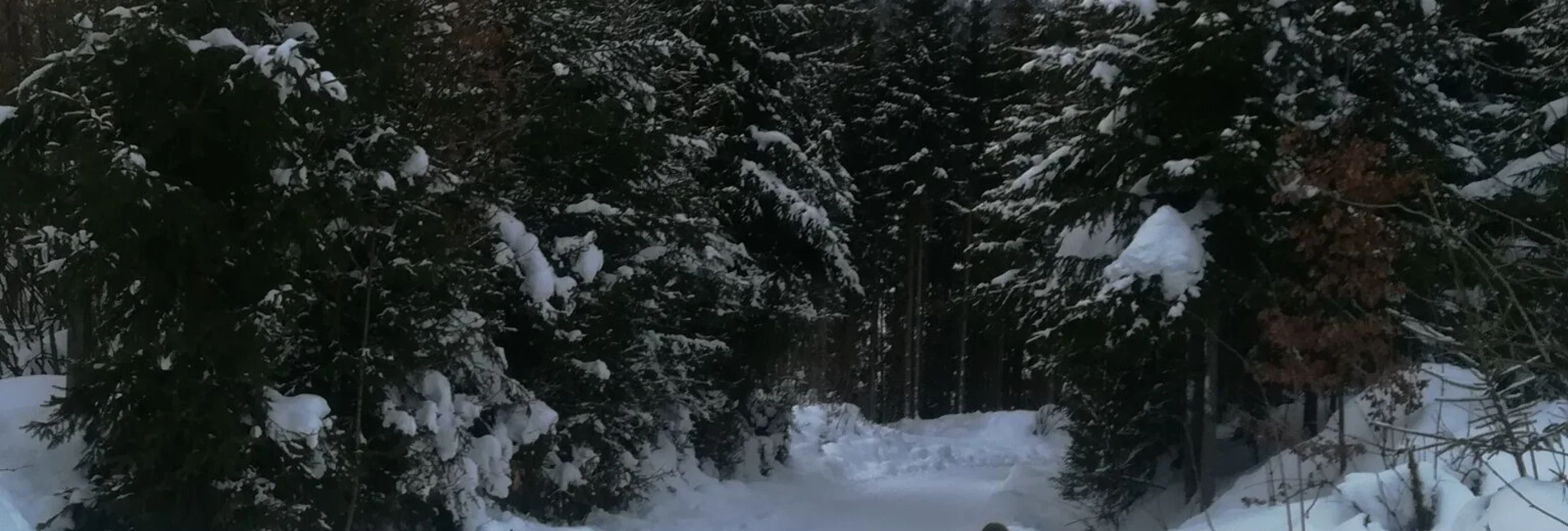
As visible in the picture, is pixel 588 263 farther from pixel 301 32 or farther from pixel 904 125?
pixel 904 125

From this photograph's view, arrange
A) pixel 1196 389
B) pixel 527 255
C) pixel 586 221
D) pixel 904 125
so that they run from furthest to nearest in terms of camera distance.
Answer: pixel 904 125 → pixel 586 221 → pixel 1196 389 → pixel 527 255

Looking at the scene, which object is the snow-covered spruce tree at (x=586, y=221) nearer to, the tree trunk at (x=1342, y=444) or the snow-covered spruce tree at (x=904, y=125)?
the tree trunk at (x=1342, y=444)

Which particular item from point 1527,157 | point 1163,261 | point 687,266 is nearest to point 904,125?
point 687,266

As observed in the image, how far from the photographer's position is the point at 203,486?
7.66 meters

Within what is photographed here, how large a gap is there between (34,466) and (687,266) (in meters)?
7.64

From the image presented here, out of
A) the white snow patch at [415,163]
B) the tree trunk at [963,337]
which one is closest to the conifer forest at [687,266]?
the white snow patch at [415,163]

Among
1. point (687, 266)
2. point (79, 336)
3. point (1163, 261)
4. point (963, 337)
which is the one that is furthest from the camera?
point (963, 337)

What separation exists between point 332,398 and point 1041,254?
7.31 meters

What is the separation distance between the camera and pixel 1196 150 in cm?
1133

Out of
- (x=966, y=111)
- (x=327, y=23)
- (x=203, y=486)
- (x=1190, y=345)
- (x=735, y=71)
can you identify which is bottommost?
(x=203, y=486)

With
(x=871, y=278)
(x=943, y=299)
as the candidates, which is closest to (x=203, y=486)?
(x=871, y=278)

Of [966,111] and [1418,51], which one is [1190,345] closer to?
[1418,51]

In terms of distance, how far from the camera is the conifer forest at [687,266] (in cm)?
741

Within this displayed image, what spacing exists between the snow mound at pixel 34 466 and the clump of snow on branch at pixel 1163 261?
8.38m
